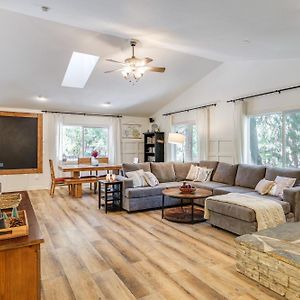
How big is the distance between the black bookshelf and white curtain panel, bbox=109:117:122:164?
0.97 meters

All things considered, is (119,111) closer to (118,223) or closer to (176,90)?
(176,90)

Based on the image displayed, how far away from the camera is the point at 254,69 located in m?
5.30

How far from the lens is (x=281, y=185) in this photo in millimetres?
4047

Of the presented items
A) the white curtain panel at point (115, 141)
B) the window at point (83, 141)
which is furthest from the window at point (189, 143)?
the window at point (83, 141)

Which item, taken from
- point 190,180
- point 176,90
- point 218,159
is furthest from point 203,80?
point 190,180

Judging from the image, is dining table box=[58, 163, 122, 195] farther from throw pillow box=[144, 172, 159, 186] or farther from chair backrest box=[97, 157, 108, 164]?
throw pillow box=[144, 172, 159, 186]

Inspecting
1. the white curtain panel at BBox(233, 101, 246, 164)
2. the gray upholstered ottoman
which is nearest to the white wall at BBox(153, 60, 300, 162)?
the white curtain panel at BBox(233, 101, 246, 164)

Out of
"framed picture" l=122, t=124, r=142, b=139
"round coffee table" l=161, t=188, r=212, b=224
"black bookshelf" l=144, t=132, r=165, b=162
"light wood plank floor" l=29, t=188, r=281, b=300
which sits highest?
"framed picture" l=122, t=124, r=142, b=139

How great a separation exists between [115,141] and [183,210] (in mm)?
3942

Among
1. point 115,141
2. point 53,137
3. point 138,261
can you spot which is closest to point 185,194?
point 138,261

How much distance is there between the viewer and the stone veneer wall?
2062mm

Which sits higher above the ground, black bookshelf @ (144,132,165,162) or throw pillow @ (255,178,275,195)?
black bookshelf @ (144,132,165,162)

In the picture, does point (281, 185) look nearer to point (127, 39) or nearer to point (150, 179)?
point (150, 179)

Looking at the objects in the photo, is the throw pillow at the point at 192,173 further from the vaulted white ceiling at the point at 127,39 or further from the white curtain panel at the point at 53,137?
the white curtain panel at the point at 53,137
